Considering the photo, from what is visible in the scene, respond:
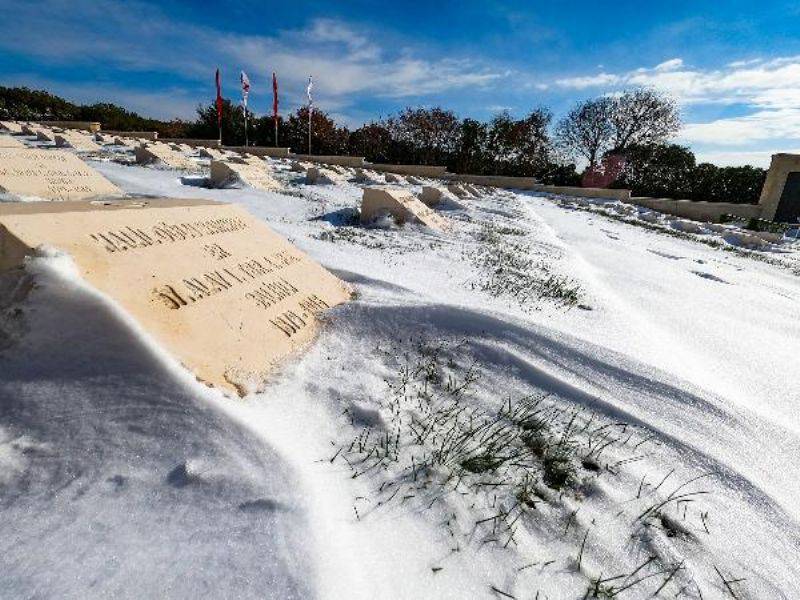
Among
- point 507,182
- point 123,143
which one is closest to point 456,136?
point 507,182

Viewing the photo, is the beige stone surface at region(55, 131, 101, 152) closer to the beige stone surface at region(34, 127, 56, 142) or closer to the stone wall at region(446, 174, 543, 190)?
the beige stone surface at region(34, 127, 56, 142)

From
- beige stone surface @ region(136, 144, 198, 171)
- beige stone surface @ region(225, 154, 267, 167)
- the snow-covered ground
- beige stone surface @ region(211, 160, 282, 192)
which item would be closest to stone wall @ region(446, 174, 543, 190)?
beige stone surface @ region(225, 154, 267, 167)

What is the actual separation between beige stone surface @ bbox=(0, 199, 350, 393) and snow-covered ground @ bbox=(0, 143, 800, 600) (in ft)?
0.47

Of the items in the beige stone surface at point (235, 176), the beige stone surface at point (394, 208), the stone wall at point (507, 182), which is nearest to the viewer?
the beige stone surface at point (394, 208)

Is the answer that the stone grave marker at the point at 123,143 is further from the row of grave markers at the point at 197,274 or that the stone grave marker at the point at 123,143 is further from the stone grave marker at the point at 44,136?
the row of grave markers at the point at 197,274

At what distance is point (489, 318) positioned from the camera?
9.58 ft

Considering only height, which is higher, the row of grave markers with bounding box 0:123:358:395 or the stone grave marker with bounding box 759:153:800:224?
the stone grave marker with bounding box 759:153:800:224

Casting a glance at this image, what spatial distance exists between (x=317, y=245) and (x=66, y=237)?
3019mm

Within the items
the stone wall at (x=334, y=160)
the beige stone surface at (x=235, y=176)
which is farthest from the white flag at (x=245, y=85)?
the beige stone surface at (x=235, y=176)

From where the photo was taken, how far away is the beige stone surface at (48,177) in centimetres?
526

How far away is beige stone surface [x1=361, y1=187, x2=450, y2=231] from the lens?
7250mm

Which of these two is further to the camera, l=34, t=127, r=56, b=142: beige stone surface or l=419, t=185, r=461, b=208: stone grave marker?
l=34, t=127, r=56, b=142: beige stone surface

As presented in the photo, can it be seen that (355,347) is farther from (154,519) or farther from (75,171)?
(75,171)

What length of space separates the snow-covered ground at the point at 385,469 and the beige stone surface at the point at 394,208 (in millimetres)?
4651
